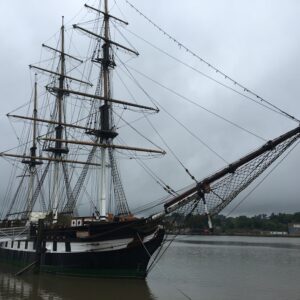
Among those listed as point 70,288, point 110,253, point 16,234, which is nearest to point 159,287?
point 110,253

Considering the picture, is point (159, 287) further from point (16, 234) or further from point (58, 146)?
point (58, 146)

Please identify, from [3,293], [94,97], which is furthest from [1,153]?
[3,293]

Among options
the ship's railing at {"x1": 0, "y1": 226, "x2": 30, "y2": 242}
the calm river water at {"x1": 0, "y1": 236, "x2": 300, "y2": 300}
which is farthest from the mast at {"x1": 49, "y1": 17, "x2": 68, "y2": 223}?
the calm river water at {"x1": 0, "y1": 236, "x2": 300, "y2": 300}

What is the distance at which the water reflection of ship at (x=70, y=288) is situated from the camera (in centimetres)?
2031

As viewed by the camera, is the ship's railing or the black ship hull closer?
the black ship hull

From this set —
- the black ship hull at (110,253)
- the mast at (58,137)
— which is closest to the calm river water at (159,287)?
the black ship hull at (110,253)

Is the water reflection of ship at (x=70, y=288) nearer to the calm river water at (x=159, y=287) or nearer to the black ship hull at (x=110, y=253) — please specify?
the calm river water at (x=159, y=287)

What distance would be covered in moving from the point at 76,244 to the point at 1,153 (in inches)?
835

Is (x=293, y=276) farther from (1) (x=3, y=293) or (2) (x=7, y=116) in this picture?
(2) (x=7, y=116)

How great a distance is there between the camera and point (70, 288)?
2225 centimetres

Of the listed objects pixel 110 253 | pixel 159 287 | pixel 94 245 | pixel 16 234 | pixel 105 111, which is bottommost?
pixel 159 287

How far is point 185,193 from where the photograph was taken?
2259cm

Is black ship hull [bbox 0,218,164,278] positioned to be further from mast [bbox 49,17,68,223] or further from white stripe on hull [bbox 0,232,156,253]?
mast [bbox 49,17,68,223]

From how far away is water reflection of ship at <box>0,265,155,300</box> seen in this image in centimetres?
2031
